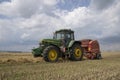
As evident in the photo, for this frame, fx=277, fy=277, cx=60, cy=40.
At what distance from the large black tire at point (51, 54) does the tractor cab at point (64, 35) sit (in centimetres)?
158

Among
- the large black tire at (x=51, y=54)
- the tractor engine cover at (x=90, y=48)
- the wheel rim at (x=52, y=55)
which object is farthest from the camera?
the tractor engine cover at (x=90, y=48)

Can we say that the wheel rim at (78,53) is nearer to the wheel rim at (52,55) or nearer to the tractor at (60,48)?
the tractor at (60,48)

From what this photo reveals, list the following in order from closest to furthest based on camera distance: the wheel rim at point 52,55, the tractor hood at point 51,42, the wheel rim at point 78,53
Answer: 1. the wheel rim at point 52,55
2. the tractor hood at point 51,42
3. the wheel rim at point 78,53

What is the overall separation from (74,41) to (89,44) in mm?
4481

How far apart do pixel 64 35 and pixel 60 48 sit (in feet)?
4.27

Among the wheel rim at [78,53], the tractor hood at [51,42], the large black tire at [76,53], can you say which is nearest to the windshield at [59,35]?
the tractor hood at [51,42]

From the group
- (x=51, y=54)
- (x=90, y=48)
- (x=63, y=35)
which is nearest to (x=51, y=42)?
(x=51, y=54)

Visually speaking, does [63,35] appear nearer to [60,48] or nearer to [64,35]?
[64,35]

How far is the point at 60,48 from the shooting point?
23.5 meters

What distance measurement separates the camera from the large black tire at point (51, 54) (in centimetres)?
2178

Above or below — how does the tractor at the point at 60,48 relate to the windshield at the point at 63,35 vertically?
below

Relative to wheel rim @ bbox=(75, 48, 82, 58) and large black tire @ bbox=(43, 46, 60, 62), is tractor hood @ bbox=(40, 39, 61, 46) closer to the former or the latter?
large black tire @ bbox=(43, 46, 60, 62)

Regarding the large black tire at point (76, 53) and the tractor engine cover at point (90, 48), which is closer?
the large black tire at point (76, 53)

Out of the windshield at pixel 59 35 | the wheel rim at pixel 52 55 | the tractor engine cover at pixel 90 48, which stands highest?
the windshield at pixel 59 35
